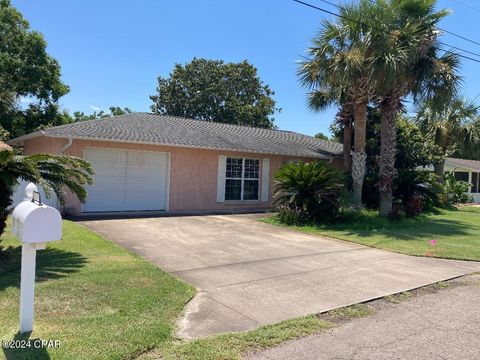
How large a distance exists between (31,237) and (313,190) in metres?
10.5

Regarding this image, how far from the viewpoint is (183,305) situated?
17.3 ft

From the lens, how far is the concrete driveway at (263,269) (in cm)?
523

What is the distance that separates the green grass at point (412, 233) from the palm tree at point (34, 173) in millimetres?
6953

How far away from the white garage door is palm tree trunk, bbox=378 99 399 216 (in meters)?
7.95

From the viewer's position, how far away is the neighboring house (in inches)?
551

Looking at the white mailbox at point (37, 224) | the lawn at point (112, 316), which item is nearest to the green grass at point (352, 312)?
the lawn at point (112, 316)

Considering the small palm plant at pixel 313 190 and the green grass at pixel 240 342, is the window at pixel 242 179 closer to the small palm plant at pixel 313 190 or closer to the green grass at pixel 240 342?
the small palm plant at pixel 313 190

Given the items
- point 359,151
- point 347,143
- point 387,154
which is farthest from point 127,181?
point 347,143

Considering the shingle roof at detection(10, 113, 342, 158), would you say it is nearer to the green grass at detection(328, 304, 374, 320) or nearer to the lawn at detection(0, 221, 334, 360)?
the lawn at detection(0, 221, 334, 360)

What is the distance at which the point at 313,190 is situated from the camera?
13.5 meters

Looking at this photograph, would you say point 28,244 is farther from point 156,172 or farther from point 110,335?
point 156,172

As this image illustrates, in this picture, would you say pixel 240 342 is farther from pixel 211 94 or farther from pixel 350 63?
pixel 211 94

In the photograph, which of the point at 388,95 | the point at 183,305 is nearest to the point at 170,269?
the point at 183,305

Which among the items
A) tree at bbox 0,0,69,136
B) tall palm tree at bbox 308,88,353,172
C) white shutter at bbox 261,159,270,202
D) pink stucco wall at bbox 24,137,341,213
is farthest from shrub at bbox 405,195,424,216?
tree at bbox 0,0,69,136
